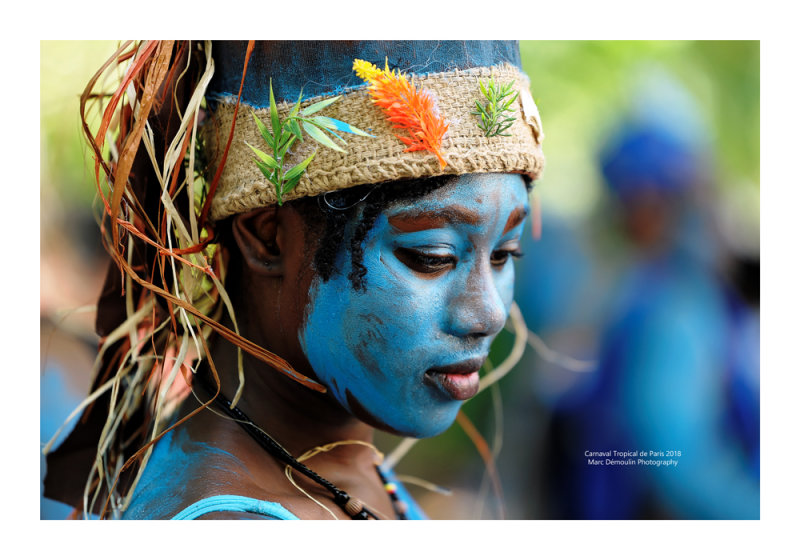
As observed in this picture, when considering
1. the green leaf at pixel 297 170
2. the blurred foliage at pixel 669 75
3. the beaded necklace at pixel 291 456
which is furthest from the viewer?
the blurred foliage at pixel 669 75

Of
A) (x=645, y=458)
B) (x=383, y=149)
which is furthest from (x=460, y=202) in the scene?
(x=645, y=458)

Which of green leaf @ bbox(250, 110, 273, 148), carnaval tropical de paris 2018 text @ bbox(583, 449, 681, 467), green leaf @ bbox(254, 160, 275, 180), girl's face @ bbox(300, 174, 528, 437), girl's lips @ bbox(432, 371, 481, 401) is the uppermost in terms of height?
green leaf @ bbox(250, 110, 273, 148)

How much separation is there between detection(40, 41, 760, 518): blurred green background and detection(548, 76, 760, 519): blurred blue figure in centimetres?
7

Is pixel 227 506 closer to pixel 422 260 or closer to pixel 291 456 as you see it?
pixel 291 456

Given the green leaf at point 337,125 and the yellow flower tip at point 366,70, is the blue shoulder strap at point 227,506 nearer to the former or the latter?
the green leaf at point 337,125

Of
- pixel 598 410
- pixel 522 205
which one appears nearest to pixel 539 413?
pixel 598 410

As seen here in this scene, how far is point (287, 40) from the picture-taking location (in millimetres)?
1544

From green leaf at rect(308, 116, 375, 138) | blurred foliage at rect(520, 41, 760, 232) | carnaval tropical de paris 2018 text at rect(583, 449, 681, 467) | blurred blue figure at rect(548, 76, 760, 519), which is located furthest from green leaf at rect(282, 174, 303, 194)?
carnaval tropical de paris 2018 text at rect(583, 449, 681, 467)

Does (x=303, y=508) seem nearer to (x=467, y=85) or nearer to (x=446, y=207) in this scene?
(x=446, y=207)

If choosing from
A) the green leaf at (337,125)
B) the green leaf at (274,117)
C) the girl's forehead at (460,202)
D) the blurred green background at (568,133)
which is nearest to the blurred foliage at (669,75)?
the blurred green background at (568,133)

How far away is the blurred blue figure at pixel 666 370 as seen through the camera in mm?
2016

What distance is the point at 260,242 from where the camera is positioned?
1540 millimetres

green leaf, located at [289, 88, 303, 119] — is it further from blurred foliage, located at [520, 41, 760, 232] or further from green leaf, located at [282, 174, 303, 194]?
blurred foliage, located at [520, 41, 760, 232]

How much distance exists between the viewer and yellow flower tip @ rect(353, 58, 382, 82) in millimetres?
1434
